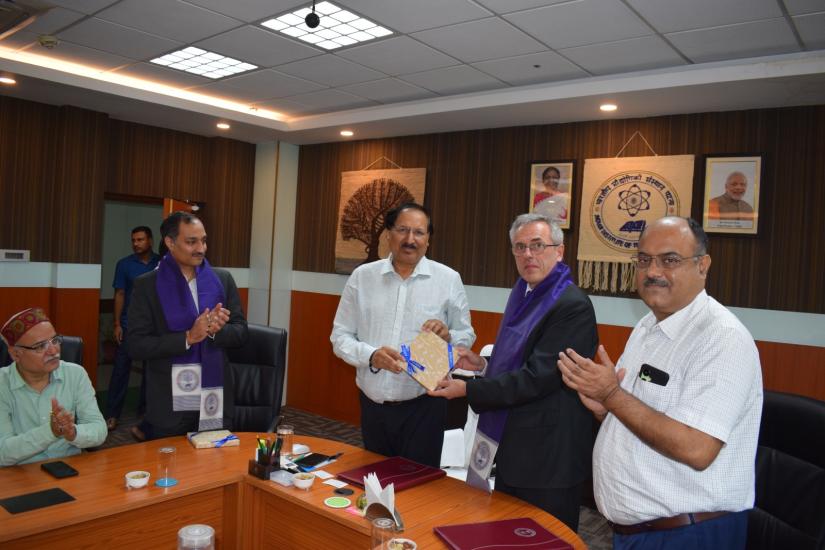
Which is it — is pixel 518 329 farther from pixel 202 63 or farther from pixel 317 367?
pixel 317 367

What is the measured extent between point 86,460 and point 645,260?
2191mm

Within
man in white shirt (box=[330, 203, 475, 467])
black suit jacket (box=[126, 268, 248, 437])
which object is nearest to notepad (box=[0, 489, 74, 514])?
black suit jacket (box=[126, 268, 248, 437])

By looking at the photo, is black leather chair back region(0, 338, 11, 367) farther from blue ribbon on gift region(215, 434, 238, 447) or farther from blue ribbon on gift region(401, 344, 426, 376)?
blue ribbon on gift region(401, 344, 426, 376)

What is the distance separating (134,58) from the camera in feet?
14.5

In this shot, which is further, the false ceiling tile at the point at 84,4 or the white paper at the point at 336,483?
the false ceiling tile at the point at 84,4

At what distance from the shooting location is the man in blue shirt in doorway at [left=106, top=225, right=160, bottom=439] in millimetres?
5355

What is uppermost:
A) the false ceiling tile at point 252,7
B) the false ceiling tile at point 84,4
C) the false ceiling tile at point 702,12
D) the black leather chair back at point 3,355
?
the false ceiling tile at point 252,7

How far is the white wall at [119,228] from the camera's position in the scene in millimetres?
9055

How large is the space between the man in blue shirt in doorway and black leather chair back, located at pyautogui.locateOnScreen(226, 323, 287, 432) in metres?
2.43

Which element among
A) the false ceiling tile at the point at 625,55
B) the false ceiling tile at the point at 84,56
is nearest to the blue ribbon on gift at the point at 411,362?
the false ceiling tile at the point at 625,55

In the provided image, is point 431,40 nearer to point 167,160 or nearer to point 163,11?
point 163,11

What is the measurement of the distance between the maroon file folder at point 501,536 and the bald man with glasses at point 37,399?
1.53 m

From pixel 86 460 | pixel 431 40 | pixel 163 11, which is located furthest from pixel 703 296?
pixel 163 11

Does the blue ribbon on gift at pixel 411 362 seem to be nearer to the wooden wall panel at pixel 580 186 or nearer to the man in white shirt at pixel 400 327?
the man in white shirt at pixel 400 327
